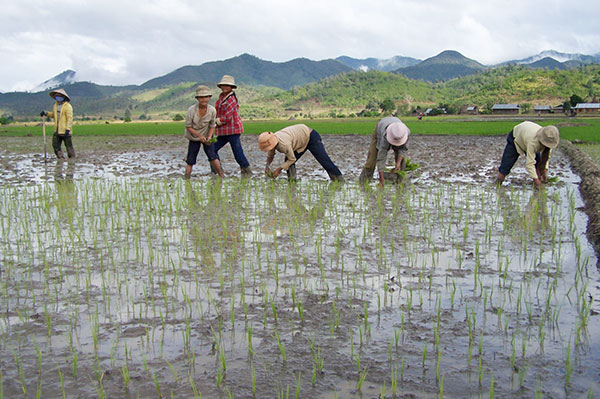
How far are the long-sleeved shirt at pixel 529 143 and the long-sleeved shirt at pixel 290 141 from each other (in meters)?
3.11

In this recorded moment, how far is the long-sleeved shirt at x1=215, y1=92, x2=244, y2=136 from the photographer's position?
28.9 ft

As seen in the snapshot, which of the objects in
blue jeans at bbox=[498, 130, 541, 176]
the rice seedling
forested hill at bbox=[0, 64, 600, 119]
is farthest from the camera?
forested hill at bbox=[0, 64, 600, 119]

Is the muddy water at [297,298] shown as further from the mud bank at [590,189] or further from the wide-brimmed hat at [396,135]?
the wide-brimmed hat at [396,135]

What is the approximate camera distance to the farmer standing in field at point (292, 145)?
7.35 m

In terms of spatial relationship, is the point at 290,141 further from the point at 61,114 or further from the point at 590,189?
the point at 61,114

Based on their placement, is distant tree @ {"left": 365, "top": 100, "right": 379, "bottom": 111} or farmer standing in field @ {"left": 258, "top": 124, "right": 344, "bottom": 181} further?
distant tree @ {"left": 365, "top": 100, "right": 379, "bottom": 111}

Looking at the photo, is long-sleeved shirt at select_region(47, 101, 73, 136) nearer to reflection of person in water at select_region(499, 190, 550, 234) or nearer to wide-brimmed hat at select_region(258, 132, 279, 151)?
wide-brimmed hat at select_region(258, 132, 279, 151)

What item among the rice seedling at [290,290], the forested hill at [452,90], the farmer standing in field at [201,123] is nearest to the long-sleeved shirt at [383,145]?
the rice seedling at [290,290]

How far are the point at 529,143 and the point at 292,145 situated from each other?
3.37 meters

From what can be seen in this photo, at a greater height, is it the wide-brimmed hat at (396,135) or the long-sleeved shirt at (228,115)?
the long-sleeved shirt at (228,115)

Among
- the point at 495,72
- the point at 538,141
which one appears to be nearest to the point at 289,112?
the point at 495,72

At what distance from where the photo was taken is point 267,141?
7230mm

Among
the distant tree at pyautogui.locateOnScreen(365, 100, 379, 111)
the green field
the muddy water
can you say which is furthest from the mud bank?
the distant tree at pyautogui.locateOnScreen(365, 100, 379, 111)

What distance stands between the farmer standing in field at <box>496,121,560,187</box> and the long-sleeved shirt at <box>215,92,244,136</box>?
4236mm
